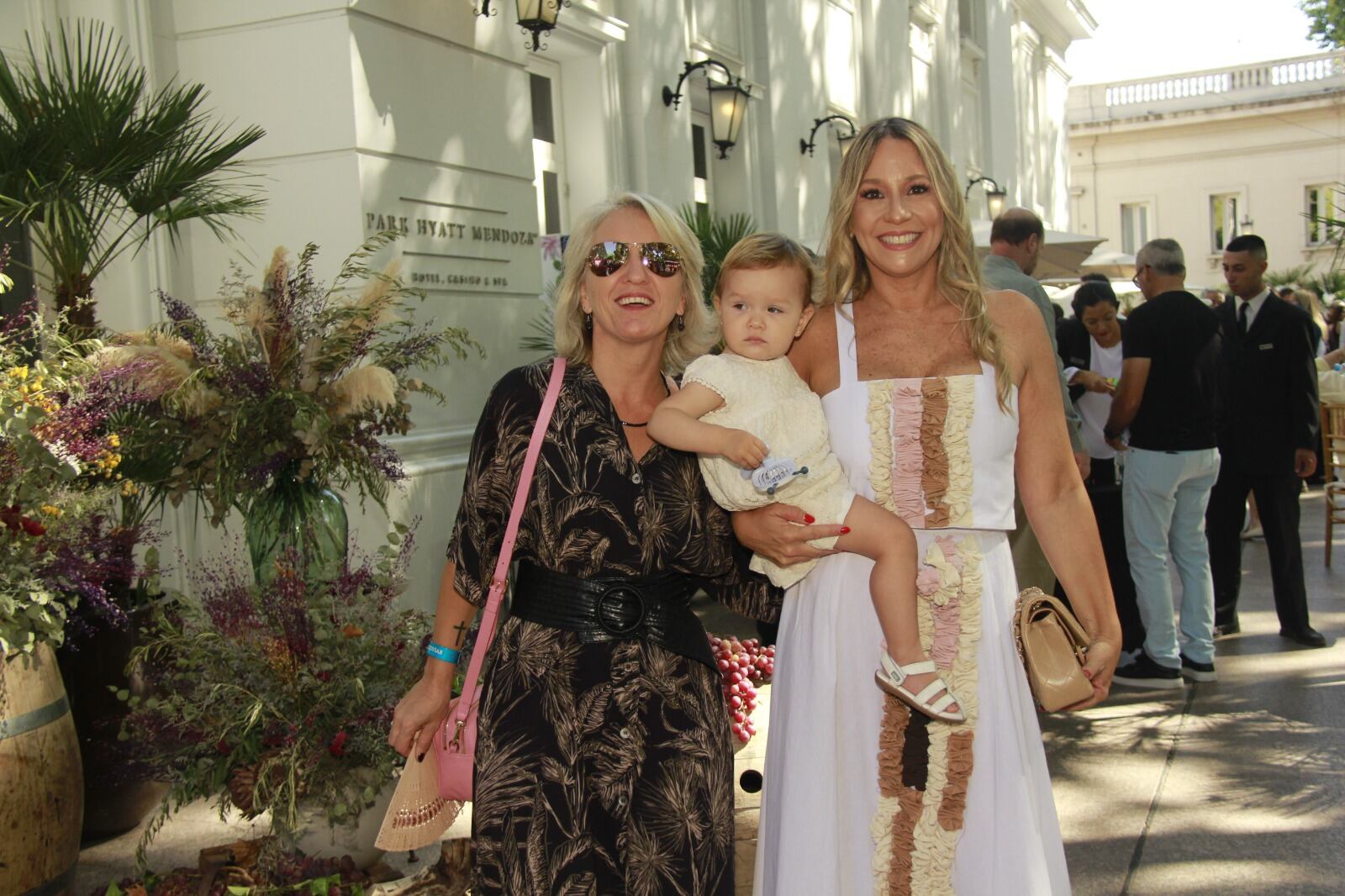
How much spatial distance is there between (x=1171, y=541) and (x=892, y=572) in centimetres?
479

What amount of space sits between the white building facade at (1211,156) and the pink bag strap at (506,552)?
37.3m

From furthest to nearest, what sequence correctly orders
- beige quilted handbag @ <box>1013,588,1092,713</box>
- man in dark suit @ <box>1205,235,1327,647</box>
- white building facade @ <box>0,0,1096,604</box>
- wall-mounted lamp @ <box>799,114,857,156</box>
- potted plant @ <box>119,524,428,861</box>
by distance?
wall-mounted lamp @ <box>799,114,857,156</box>
man in dark suit @ <box>1205,235,1327,647</box>
white building facade @ <box>0,0,1096,604</box>
potted plant @ <box>119,524,428,861</box>
beige quilted handbag @ <box>1013,588,1092,713</box>

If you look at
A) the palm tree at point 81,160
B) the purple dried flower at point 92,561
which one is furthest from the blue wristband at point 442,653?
the palm tree at point 81,160

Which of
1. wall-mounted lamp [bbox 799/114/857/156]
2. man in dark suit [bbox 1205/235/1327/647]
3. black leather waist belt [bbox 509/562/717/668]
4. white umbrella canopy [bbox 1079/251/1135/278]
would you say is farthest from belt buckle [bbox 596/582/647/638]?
white umbrella canopy [bbox 1079/251/1135/278]

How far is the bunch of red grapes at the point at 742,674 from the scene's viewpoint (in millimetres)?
5625

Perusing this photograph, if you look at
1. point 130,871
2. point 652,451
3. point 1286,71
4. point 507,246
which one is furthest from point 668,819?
point 1286,71

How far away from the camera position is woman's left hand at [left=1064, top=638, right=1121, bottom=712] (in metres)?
2.74

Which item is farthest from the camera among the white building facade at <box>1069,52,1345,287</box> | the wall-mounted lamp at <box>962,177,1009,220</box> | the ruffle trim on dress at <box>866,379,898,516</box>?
the white building facade at <box>1069,52,1345,287</box>

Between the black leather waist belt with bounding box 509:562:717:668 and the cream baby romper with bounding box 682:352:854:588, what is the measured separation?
26 cm

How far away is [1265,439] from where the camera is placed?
7.21 m

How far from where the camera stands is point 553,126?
909 cm

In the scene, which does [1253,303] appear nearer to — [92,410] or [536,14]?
[536,14]

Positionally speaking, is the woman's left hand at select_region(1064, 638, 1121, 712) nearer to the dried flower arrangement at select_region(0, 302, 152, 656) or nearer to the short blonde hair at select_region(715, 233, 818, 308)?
the short blonde hair at select_region(715, 233, 818, 308)

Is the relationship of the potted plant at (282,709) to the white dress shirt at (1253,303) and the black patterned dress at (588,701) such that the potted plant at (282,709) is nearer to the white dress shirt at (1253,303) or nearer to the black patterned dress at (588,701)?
the black patterned dress at (588,701)
